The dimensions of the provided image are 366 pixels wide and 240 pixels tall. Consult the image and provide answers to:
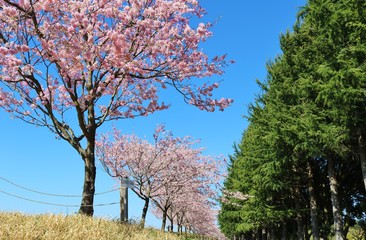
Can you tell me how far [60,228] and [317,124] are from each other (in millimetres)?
9621

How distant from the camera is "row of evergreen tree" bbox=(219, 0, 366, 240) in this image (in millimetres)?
12461

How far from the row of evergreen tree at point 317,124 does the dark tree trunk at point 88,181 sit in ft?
25.2

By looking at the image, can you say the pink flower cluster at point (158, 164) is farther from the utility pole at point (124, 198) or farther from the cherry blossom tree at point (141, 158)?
the utility pole at point (124, 198)

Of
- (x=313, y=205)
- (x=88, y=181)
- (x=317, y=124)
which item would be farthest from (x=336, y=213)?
(x=88, y=181)

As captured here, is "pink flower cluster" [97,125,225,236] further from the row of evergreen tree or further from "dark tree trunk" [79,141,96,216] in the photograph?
"dark tree trunk" [79,141,96,216]

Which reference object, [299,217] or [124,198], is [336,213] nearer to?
[299,217]

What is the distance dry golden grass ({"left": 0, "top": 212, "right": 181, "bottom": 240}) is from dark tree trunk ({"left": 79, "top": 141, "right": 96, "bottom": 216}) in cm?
120

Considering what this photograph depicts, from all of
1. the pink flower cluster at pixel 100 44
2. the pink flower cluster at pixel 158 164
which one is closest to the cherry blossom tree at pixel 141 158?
the pink flower cluster at pixel 158 164

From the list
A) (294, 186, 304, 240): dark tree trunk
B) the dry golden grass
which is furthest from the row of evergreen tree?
the dry golden grass

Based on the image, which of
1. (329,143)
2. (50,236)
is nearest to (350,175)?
(329,143)

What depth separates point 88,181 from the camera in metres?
10.8

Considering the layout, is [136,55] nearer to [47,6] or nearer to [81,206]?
[47,6]

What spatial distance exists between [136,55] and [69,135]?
10.4 feet

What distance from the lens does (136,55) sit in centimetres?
1037
